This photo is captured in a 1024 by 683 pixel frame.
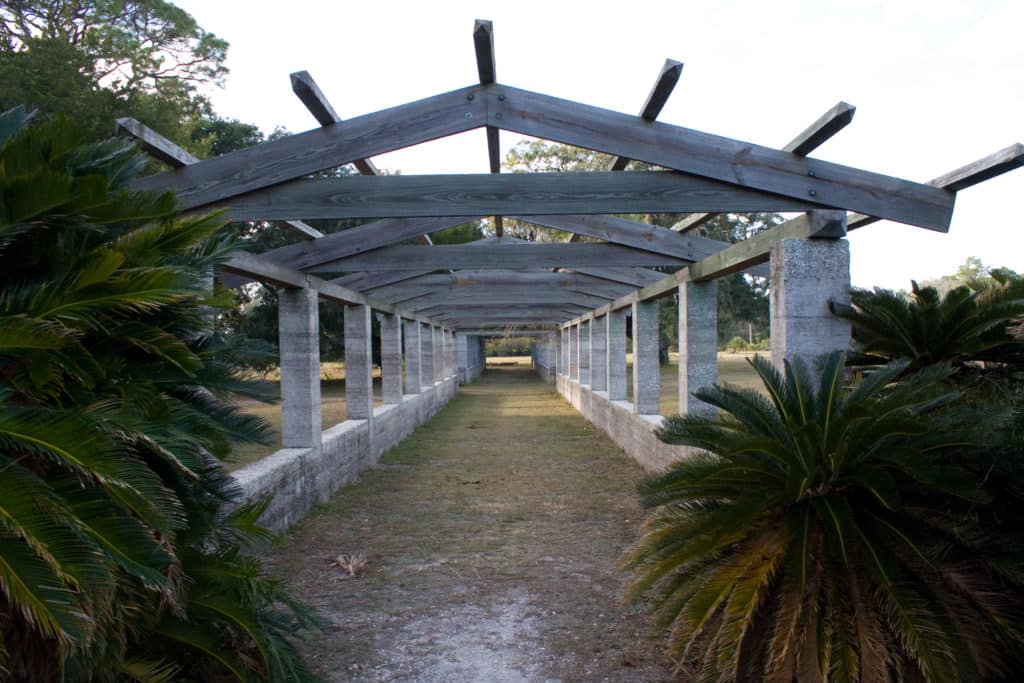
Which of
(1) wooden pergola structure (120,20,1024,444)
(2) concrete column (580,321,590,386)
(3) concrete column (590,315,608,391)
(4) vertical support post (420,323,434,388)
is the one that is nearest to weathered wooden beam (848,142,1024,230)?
(1) wooden pergola structure (120,20,1024,444)

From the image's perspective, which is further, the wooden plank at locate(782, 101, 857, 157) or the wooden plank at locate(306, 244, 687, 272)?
the wooden plank at locate(306, 244, 687, 272)

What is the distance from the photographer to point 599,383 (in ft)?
55.2

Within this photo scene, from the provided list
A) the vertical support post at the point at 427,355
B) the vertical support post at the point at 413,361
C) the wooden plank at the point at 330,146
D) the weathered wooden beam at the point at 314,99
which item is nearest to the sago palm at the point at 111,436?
the weathered wooden beam at the point at 314,99

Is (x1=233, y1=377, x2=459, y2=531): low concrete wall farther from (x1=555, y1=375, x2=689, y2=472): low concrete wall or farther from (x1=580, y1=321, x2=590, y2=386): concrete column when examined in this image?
(x1=580, y1=321, x2=590, y2=386): concrete column

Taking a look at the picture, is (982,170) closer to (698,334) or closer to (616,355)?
(698,334)

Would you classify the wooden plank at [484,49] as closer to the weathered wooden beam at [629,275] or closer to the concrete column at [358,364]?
the weathered wooden beam at [629,275]

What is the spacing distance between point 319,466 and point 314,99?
183 inches

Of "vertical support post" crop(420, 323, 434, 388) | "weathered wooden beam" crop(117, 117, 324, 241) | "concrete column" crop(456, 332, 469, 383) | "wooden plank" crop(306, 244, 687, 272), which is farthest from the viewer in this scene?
"concrete column" crop(456, 332, 469, 383)

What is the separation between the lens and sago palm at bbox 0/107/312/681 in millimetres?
2232

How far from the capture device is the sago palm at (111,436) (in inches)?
87.9

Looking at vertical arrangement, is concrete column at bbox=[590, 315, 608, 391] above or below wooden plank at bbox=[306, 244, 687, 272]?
below

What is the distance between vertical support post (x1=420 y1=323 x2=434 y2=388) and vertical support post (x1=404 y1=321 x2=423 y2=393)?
2.08 metres

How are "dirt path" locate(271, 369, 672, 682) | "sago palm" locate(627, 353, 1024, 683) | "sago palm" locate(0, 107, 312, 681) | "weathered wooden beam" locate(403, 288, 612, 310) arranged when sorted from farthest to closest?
"weathered wooden beam" locate(403, 288, 612, 310) → "dirt path" locate(271, 369, 672, 682) → "sago palm" locate(627, 353, 1024, 683) → "sago palm" locate(0, 107, 312, 681)

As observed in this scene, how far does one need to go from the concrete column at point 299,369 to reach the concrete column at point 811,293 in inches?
201
